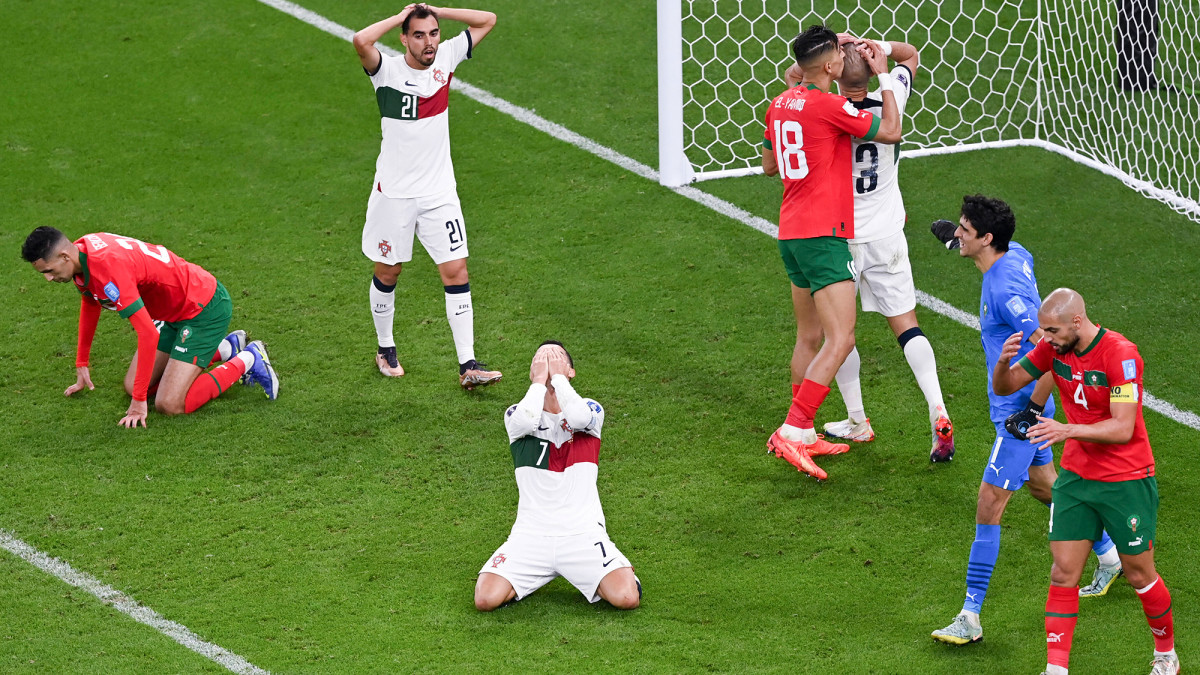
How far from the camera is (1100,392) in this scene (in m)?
4.77

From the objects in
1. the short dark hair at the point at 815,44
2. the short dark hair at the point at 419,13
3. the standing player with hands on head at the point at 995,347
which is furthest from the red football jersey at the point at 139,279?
the standing player with hands on head at the point at 995,347

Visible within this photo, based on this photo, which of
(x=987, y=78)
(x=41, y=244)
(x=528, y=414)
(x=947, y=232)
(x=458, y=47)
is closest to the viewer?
(x=947, y=232)

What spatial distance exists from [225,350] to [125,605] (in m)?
2.24

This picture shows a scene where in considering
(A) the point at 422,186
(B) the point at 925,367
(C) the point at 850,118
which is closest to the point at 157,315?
(A) the point at 422,186

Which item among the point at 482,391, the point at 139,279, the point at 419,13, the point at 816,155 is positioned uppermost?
the point at 419,13

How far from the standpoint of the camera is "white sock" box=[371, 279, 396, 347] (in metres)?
7.77

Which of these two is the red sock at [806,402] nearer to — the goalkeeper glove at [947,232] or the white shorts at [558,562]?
the goalkeeper glove at [947,232]

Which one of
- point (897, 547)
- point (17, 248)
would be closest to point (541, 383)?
point (897, 547)

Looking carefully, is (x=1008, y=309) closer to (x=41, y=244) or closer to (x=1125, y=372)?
(x=1125, y=372)

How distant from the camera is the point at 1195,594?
5.70 m

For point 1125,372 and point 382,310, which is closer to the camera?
point 1125,372

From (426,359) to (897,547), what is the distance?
3.15m

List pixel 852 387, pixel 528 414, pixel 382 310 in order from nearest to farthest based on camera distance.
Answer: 1. pixel 528 414
2. pixel 852 387
3. pixel 382 310

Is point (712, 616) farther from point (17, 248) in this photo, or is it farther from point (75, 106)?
point (75, 106)
